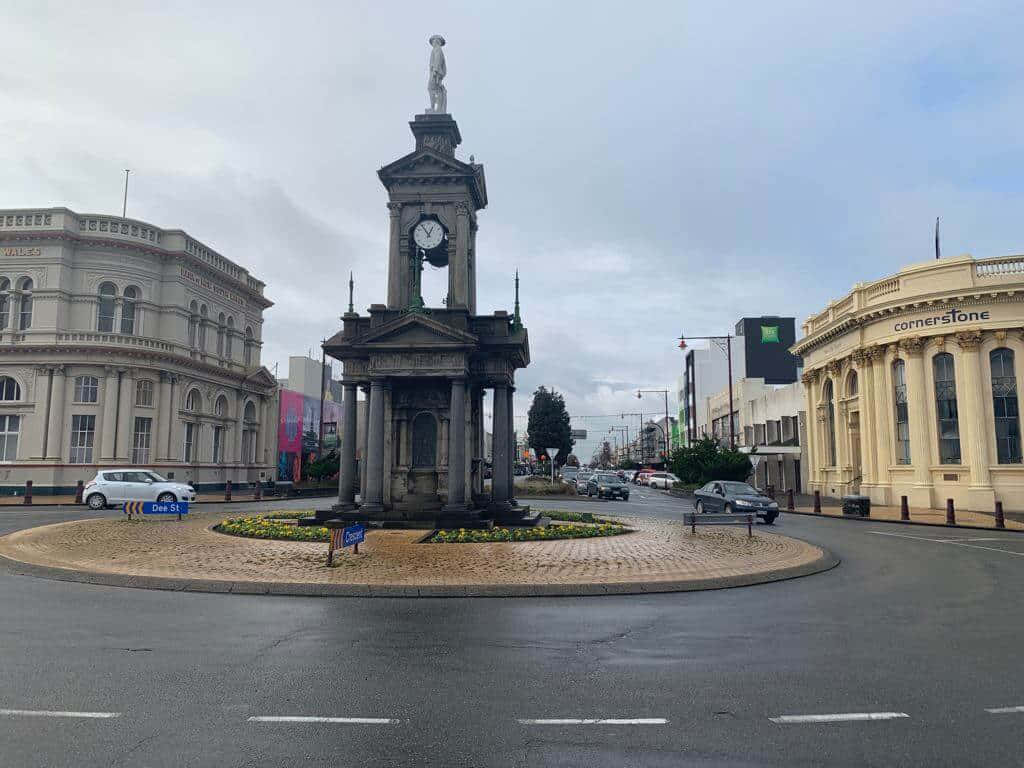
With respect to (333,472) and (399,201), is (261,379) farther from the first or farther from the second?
(399,201)

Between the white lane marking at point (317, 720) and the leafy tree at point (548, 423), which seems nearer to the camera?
the white lane marking at point (317, 720)

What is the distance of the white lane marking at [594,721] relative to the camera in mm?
5223

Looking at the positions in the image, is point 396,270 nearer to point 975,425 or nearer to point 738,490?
point 738,490

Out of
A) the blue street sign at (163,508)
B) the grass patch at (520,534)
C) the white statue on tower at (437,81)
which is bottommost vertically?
the grass patch at (520,534)

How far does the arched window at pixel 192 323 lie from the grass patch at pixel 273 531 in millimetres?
30039

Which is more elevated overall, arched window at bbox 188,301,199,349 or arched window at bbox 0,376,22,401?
arched window at bbox 188,301,199,349

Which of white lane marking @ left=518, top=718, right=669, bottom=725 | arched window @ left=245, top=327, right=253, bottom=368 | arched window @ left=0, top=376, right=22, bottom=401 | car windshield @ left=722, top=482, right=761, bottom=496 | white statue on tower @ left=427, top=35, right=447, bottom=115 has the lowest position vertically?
white lane marking @ left=518, top=718, right=669, bottom=725

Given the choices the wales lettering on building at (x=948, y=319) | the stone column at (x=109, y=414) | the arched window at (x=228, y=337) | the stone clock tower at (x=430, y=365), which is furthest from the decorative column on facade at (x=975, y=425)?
Answer: the arched window at (x=228, y=337)

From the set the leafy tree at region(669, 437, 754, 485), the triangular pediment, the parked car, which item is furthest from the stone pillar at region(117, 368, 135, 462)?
the parked car

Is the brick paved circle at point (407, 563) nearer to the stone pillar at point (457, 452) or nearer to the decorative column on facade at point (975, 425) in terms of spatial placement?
the stone pillar at point (457, 452)

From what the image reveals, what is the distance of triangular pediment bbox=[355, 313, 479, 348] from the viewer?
19.1 meters

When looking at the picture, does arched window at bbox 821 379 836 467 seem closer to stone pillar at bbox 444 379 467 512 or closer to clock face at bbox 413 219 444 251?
clock face at bbox 413 219 444 251

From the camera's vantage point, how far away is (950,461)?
33.1 m

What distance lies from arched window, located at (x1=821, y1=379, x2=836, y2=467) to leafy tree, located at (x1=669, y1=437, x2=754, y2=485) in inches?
186
